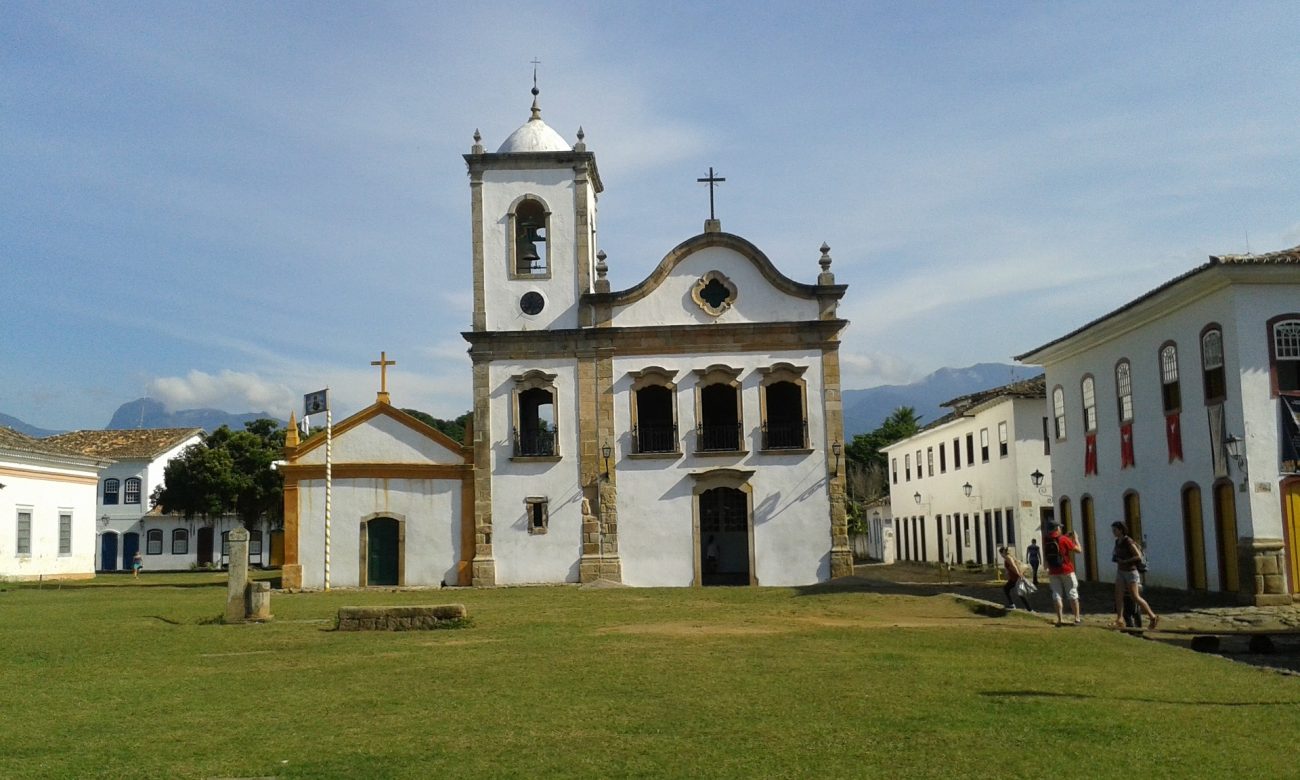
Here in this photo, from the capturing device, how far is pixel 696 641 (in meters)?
14.9

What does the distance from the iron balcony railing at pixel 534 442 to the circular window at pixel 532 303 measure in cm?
313

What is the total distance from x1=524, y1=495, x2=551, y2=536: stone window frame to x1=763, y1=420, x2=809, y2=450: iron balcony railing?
5.75 meters

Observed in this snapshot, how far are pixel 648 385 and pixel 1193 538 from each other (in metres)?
13.1

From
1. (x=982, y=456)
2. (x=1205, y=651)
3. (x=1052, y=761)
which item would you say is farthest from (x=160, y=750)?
(x=982, y=456)

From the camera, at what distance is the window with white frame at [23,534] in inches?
1553

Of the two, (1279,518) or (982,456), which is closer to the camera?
(1279,518)

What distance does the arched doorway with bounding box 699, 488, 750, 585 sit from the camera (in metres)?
30.4

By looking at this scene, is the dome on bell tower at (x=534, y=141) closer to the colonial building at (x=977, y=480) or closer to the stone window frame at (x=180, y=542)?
the colonial building at (x=977, y=480)

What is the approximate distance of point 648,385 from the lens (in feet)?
99.1

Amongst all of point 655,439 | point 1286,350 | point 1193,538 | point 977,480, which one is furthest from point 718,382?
point 977,480

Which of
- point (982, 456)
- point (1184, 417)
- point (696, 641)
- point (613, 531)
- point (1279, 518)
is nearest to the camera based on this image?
point (696, 641)

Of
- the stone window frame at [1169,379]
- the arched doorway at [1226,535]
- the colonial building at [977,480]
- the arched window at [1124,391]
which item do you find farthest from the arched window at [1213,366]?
the colonial building at [977,480]

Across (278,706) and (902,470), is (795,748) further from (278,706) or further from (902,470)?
(902,470)

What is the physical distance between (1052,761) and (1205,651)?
7.71m
